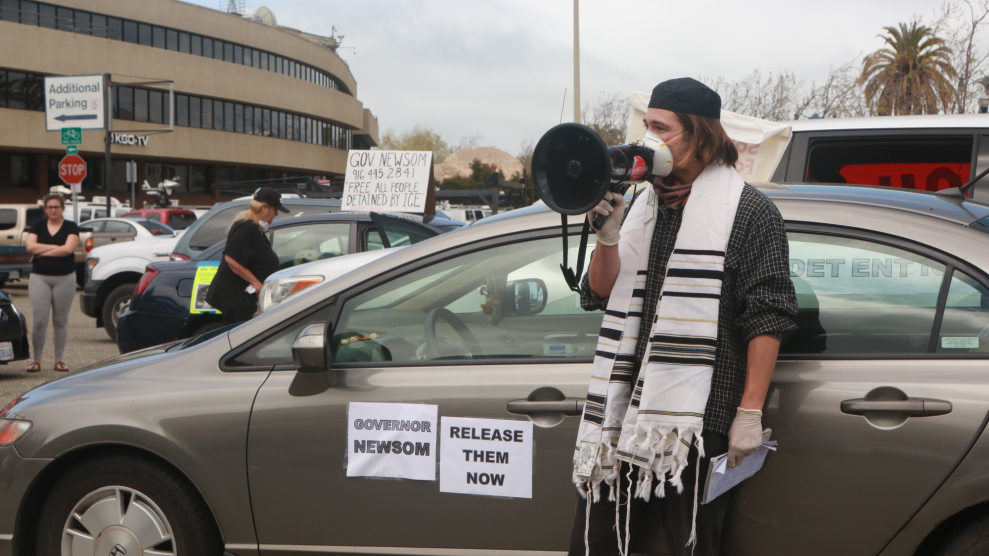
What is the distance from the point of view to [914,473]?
2.25m

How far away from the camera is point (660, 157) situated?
206 centimetres

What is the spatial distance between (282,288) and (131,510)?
314cm

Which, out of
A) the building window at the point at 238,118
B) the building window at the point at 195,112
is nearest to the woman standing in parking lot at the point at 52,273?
the building window at the point at 195,112

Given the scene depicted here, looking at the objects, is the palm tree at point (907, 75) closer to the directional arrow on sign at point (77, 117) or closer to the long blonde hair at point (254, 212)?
the long blonde hair at point (254, 212)

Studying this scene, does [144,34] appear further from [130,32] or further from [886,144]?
[886,144]

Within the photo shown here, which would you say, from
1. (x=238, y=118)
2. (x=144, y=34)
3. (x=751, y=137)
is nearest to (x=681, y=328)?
(x=751, y=137)

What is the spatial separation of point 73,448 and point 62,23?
42466 mm

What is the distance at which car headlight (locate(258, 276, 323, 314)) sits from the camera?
587 centimetres

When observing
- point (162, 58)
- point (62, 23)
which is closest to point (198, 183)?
point (162, 58)

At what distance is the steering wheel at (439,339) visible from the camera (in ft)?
9.17

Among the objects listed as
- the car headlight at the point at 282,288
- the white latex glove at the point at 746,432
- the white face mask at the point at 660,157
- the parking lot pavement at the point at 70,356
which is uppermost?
the white face mask at the point at 660,157

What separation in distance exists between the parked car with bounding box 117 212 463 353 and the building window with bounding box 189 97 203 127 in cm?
4050

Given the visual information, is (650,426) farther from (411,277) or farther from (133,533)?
(133,533)

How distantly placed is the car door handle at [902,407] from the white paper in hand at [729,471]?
0.75ft
